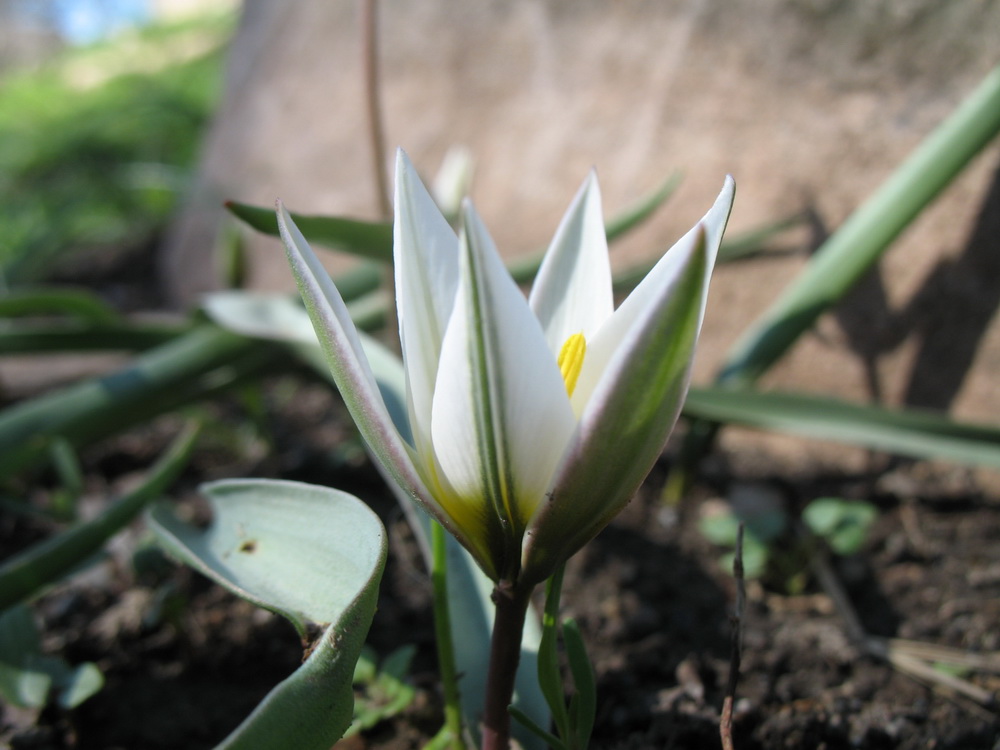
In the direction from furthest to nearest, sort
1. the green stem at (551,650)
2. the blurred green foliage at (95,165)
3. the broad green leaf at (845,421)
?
the blurred green foliage at (95,165), the broad green leaf at (845,421), the green stem at (551,650)

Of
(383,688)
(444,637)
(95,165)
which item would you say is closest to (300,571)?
(444,637)

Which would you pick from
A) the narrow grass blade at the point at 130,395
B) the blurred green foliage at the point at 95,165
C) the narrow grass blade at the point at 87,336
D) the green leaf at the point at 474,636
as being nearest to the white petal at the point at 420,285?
the green leaf at the point at 474,636

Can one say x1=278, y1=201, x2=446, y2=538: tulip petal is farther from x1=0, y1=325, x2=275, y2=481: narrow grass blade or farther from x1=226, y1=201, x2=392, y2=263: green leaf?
x1=0, y1=325, x2=275, y2=481: narrow grass blade

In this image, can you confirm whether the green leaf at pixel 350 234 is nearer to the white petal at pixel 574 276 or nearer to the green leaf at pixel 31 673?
the white petal at pixel 574 276

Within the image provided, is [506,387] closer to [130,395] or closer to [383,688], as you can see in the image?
[383,688]

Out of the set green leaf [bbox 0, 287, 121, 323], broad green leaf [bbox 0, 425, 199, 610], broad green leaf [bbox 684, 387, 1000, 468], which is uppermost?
green leaf [bbox 0, 287, 121, 323]

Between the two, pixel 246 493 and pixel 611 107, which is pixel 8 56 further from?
pixel 246 493

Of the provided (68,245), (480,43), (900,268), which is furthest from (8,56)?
(900,268)

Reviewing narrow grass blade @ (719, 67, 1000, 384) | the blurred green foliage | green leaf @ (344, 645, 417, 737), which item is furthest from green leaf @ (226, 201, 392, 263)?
the blurred green foliage
